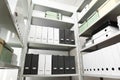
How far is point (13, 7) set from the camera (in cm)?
78

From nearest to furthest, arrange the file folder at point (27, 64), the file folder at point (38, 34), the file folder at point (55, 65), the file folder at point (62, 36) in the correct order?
the file folder at point (27, 64), the file folder at point (55, 65), the file folder at point (38, 34), the file folder at point (62, 36)

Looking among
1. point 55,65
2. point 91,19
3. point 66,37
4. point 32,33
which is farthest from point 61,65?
point 91,19

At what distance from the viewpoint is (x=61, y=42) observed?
158 cm

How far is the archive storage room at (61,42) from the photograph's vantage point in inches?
37.7

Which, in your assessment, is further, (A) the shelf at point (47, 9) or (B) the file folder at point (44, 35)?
(A) the shelf at point (47, 9)

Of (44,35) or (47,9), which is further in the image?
(47,9)

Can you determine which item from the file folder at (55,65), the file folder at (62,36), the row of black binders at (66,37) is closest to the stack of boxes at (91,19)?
the row of black binders at (66,37)

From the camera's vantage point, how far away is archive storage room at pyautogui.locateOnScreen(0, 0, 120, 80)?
3.14 feet

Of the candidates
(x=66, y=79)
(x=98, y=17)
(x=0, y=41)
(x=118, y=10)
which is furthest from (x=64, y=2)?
(x=0, y=41)

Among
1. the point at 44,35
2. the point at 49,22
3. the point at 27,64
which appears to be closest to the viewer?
the point at 27,64

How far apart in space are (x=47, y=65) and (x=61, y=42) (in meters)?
0.42

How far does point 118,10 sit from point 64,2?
1551 mm

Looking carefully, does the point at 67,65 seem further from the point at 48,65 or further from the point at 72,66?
the point at 48,65

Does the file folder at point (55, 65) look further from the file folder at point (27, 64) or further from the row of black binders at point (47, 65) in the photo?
the file folder at point (27, 64)
